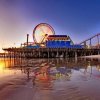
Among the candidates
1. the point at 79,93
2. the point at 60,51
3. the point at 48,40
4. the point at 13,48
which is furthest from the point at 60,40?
the point at 79,93

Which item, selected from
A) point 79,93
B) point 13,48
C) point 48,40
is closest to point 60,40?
point 48,40

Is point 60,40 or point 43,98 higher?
point 60,40

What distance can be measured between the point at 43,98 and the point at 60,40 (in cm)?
6328

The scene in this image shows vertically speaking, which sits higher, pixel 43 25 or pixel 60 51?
pixel 43 25

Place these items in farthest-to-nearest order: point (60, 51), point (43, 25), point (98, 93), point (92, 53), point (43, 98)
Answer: point (43, 25) < point (92, 53) < point (60, 51) < point (98, 93) < point (43, 98)

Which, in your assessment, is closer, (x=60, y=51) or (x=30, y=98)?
(x=30, y=98)

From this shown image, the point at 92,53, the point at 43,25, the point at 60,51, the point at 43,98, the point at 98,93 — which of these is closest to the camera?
the point at 43,98

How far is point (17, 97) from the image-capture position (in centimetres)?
633

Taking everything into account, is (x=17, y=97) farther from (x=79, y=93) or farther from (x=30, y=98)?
(x=79, y=93)

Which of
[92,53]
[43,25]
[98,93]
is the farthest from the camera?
[43,25]

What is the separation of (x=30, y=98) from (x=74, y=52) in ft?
186

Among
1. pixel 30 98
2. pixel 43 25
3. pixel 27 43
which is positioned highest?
pixel 43 25

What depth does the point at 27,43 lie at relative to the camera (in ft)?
227

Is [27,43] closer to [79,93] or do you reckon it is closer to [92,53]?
[92,53]
